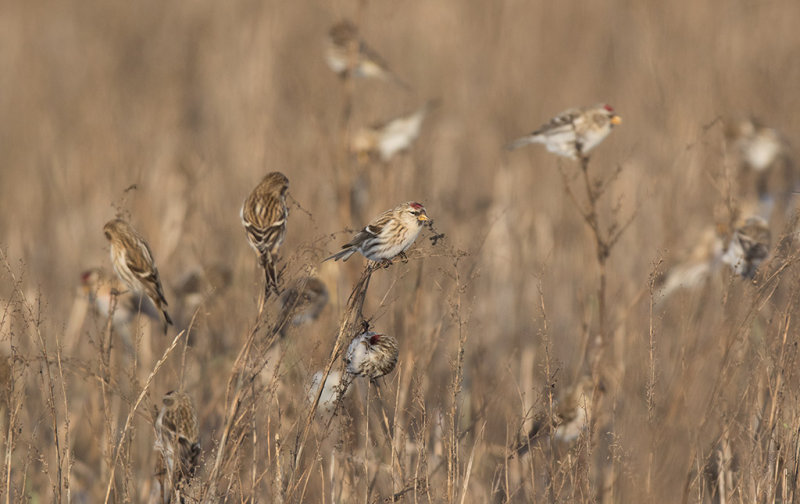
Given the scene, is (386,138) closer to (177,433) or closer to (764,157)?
(764,157)

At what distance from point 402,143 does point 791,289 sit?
4.77m

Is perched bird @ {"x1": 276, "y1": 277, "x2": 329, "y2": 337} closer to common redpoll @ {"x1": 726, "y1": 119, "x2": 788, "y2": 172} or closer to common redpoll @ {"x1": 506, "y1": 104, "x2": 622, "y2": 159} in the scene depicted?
common redpoll @ {"x1": 506, "y1": 104, "x2": 622, "y2": 159}

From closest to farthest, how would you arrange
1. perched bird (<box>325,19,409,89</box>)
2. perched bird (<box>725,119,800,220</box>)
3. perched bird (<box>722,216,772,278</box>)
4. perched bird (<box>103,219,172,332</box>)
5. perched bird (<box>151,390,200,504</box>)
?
perched bird (<box>151,390,200,504</box>), perched bird (<box>103,219,172,332</box>), perched bird (<box>722,216,772,278</box>), perched bird (<box>325,19,409,89</box>), perched bird (<box>725,119,800,220</box>)

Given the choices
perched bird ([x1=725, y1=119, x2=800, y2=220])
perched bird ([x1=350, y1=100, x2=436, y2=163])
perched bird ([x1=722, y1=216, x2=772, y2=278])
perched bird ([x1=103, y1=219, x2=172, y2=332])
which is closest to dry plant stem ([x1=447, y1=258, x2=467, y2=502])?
perched bird ([x1=103, y1=219, x2=172, y2=332])

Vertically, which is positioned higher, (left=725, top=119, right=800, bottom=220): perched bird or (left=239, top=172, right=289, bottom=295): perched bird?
(left=725, top=119, right=800, bottom=220): perched bird

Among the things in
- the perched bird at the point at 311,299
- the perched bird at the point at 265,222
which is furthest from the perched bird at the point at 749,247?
the perched bird at the point at 265,222

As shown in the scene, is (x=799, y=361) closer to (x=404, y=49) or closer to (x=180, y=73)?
(x=404, y=49)

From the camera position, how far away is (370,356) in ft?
13.4

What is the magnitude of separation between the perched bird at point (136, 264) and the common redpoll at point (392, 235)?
1.33m

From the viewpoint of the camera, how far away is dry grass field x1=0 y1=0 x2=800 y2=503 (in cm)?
407

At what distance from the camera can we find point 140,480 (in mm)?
5906

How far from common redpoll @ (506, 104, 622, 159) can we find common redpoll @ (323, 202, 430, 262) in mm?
1598

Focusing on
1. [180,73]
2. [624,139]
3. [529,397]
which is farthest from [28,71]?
[529,397]

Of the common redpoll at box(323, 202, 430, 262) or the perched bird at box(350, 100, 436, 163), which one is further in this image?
the perched bird at box(350, 100, 436, 163)
